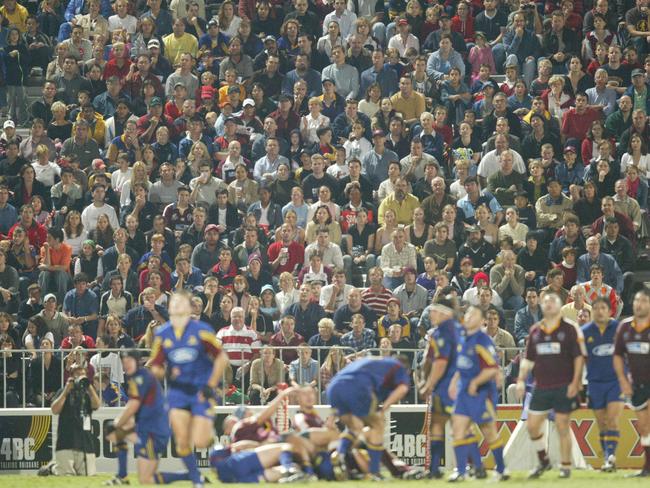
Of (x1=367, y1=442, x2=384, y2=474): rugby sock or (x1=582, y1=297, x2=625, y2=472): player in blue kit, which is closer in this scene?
(x1=367, y1=442, x2=384, y2=474): rugby sock

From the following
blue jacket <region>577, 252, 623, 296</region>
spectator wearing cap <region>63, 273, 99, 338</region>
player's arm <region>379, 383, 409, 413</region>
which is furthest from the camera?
blue jacket <region>577, 252, 623, 296</region>

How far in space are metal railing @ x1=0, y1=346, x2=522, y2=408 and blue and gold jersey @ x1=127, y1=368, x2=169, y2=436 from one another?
4.24 m

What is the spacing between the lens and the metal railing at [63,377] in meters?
21.8

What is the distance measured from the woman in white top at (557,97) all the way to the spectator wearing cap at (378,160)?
3250mm

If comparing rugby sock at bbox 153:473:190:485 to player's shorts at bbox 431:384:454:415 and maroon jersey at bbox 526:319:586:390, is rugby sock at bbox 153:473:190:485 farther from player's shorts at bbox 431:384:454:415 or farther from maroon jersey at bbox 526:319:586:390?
maroon jersey at bbox 526:319:586:390

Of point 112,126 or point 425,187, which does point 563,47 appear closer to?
point 425,187

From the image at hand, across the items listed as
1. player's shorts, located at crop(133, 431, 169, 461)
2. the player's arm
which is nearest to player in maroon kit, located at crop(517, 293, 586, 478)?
the player's arm

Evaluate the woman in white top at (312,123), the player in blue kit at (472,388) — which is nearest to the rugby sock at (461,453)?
the player in blue kit at (472,388)

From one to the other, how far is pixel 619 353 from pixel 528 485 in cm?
247

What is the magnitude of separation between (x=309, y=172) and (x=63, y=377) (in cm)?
661

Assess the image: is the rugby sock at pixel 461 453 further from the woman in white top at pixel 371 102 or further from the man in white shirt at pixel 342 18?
the man in white shirt at pixel 342 18

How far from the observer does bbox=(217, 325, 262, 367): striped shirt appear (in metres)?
22.2

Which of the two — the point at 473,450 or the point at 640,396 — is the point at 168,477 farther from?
the point at 640,396

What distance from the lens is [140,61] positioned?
28453 millimetres
